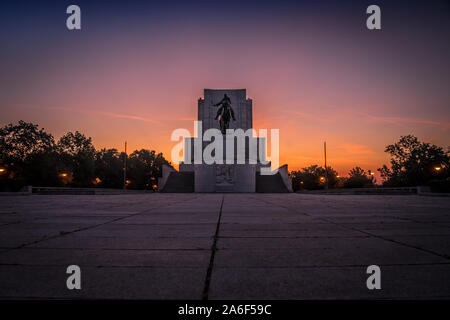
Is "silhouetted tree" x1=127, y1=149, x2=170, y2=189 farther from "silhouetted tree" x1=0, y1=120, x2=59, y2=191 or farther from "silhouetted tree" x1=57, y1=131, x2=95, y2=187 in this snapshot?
"silhouetted tree" x1=0, y1=120, x2=59, y2=191

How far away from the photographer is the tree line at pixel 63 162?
141 ft

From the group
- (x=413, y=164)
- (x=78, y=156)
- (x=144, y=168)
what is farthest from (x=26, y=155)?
(x=413, y=164)

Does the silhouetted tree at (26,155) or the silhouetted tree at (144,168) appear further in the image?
the silhouetted tree at (144,168)

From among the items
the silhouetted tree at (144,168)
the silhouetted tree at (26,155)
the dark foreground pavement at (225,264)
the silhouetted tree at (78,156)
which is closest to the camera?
the dark foreground pavement at (225,264)

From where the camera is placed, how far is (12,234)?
3.88 meters

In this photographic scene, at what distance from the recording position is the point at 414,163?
47.0 meters

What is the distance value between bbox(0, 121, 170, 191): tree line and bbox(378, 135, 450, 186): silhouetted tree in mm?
51779

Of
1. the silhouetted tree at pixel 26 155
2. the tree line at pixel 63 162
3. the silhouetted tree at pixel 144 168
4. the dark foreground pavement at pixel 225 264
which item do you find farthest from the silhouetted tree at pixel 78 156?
the dark foreground pavement at pixel 225 264

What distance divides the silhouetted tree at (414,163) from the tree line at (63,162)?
51.8 metres

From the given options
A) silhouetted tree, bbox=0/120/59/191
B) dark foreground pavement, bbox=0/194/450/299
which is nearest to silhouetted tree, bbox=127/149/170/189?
silhouetted tree, bbox=0/120/59/191

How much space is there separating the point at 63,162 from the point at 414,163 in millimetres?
61442

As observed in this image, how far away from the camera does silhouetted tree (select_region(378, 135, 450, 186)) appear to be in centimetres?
4488

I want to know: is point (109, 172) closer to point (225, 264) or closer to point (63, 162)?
point (63, 162)

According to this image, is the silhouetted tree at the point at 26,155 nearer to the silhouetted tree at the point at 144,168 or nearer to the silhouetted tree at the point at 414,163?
the silhouetted tree at the point at 144,168
